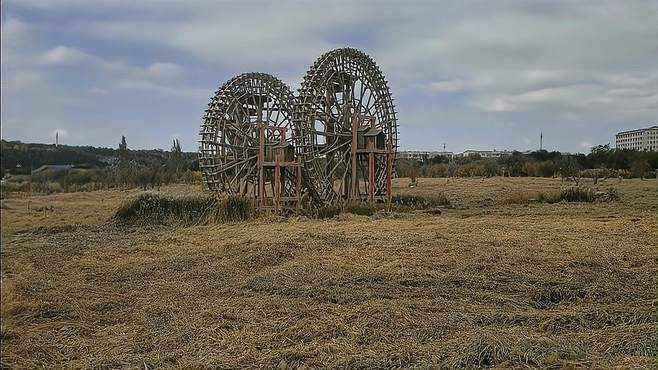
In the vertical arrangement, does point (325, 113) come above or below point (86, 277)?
above

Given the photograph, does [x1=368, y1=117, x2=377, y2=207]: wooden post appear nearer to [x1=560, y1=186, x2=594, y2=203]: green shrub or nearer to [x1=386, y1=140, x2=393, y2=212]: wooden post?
[x1=386, y1=140, x2=393, y2=212]: wooden post

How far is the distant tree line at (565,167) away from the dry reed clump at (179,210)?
17809 mm

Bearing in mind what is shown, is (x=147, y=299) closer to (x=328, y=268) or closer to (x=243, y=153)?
(x=328, y=268)

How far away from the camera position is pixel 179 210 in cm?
1274

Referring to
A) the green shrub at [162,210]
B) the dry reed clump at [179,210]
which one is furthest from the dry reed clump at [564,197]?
the green shrub at [162,210]

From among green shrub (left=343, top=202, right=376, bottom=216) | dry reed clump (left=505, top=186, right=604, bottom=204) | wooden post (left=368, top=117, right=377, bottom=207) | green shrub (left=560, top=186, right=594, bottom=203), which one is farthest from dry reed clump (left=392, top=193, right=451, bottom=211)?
green shrub (left=560, top=186, right=594, bottom=203)

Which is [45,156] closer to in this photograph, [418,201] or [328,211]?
[328,211]

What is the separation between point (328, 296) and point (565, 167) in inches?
1000

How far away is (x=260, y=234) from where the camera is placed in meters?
10.0

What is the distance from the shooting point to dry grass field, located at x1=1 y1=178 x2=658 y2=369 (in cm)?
422

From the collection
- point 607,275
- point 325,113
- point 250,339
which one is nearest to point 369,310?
point 250,339

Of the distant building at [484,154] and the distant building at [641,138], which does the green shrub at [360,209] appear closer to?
the distant building at [641,138]

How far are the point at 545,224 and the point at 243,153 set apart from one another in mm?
9811

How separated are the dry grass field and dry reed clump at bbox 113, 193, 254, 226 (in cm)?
146
